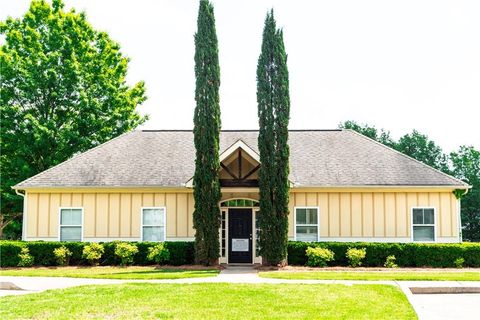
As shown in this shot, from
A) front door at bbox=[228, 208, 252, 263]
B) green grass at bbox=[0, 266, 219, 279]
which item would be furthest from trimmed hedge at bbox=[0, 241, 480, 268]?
front door at bbox=[228, 208, 252, 263]

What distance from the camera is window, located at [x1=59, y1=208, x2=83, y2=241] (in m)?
23.2

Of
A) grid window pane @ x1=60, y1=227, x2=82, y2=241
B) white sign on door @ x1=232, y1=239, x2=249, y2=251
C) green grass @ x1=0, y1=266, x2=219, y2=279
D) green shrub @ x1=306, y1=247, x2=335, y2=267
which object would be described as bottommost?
green grass @ x1=0, y1=266, x2=219, y2=279

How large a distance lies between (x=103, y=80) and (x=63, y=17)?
4.26m

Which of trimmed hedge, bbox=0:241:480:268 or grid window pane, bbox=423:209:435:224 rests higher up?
grid window pane, bbox=423:209:435:224

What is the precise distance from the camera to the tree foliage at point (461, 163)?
4350cm

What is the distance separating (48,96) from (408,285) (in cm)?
2434

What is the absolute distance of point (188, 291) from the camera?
13.2 meters

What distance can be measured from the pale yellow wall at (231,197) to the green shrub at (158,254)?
1853 millimetres

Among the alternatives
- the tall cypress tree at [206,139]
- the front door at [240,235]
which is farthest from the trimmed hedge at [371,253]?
the front door at [240,235]

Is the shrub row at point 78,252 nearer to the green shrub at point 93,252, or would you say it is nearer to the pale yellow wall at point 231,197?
the green shrub at point 93,252

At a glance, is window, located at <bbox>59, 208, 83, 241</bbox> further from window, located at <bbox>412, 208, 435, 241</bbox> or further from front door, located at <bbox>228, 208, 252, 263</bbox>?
window, located at <bbox>412, 208, 435, 241</bbox>

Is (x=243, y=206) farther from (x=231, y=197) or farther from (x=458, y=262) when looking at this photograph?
(x=458, y=262)

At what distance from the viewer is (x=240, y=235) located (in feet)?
74.7

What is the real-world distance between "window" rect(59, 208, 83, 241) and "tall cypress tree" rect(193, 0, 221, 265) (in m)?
5.54
